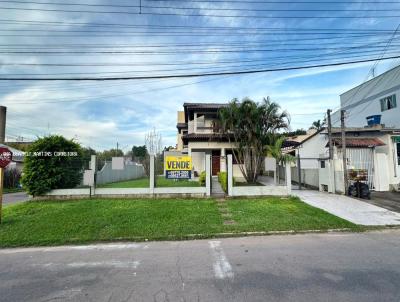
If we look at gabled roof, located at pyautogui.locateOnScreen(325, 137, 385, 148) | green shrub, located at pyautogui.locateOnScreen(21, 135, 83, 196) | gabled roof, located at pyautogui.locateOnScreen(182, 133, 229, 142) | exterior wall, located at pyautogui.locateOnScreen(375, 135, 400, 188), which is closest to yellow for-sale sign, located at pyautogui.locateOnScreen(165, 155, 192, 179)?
green shrub, located at pyautogui.locateOnScreen(21, 135, 83, 196)

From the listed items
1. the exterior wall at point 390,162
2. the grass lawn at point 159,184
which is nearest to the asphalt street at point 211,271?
Answer: the grass lawn at point 159,184

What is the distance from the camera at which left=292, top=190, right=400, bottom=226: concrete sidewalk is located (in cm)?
927

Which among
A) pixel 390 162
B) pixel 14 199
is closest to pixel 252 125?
pixel 390 162

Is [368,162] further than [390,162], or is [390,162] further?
[390,162]

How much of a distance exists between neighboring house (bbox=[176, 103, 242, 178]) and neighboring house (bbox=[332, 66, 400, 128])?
1161 centimetres

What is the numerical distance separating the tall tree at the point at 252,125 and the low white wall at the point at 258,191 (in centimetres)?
436

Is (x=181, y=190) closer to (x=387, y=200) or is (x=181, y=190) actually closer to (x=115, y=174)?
(x=115, y=174)

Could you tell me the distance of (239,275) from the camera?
15.6 ft

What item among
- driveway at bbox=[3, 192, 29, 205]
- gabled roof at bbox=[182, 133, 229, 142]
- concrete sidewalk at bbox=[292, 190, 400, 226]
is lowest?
driveway at bbox=[3, 192, 29, 205]

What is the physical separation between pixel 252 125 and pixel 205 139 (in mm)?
5344

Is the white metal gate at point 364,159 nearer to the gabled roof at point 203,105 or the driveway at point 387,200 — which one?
the driveway at point 387,200

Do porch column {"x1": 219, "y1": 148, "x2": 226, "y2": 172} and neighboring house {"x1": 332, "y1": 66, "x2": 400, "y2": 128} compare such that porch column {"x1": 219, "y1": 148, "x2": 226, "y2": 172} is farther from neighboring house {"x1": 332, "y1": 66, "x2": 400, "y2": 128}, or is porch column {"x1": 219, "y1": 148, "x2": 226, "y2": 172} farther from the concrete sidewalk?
neighboring house {"x1": 332, "y1": 66, "x2": 400, "y2": 128}

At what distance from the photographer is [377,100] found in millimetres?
29172

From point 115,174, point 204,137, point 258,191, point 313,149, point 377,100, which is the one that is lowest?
point 258,191
